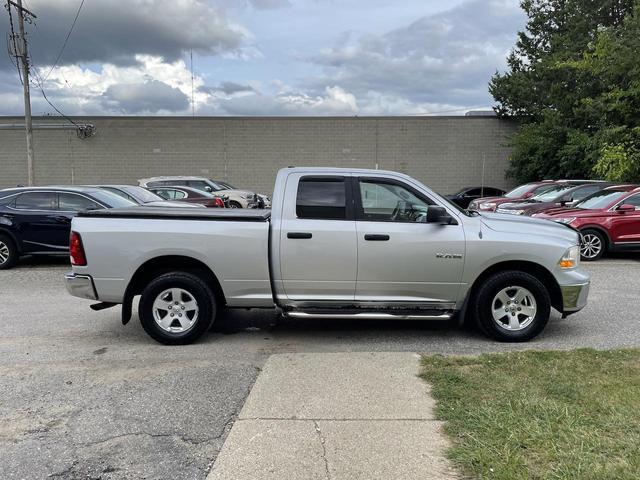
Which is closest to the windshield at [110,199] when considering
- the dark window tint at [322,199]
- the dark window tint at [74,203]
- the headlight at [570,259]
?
the dark window tint at [74,203]

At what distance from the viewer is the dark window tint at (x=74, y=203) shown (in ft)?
34.0

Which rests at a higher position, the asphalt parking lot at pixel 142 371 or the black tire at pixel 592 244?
the black tire at pixel 592 244

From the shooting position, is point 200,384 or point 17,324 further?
point 17,324

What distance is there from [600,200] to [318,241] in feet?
29.6

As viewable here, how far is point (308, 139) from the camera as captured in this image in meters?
28.8

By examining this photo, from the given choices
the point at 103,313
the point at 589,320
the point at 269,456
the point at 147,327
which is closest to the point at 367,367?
the point at 269,456

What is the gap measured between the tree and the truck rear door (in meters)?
15.5

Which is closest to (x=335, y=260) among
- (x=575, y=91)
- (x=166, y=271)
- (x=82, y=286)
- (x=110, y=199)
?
(x=166, y=271)

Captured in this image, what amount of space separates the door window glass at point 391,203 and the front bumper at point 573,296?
170 cm

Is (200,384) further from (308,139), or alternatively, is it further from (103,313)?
(308,139)

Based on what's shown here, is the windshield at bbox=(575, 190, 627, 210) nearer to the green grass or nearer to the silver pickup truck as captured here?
the silver pickup truck

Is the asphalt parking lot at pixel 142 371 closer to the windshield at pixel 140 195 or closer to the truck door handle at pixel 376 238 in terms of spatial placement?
the truck door handle at pixel 376 238

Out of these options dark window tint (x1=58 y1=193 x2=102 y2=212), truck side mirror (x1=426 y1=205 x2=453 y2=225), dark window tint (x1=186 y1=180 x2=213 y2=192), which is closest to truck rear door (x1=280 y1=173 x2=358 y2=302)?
truck side mirror (x1=426 y1=205 x2=453 y2=225)

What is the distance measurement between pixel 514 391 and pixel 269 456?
2.01 m
